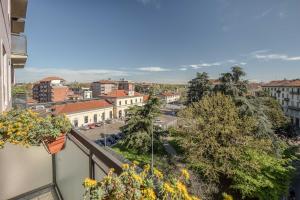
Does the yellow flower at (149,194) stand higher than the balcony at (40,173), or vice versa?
the yellow flower at (149,194)

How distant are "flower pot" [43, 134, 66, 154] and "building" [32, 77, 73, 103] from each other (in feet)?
204

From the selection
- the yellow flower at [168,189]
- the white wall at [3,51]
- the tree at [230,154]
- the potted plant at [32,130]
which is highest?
the white wall at [3,51]

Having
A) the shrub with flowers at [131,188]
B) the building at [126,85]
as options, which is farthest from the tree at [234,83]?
the building at [126,85]

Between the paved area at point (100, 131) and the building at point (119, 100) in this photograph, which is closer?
the paved area at point (100, 131)

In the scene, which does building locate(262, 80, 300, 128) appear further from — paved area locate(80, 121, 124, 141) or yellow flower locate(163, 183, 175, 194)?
yellow flower locate(163, 183, 175, 194)

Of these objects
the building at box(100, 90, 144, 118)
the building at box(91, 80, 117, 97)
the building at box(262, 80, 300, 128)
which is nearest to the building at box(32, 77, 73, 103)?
the building at box(91, 80, 117, 97)

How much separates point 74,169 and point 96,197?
5.55 feet

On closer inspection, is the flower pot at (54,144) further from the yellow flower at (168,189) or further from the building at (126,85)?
the building at (126,85)

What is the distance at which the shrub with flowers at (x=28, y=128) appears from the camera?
2512mm

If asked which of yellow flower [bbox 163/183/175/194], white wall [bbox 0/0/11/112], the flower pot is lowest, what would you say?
the flower pot

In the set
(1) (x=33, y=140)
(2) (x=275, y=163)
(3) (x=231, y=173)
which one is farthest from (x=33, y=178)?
(2) (x=275, y=163)

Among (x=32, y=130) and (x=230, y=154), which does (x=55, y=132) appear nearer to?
(x=32, y=130)

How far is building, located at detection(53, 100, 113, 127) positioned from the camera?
111ft

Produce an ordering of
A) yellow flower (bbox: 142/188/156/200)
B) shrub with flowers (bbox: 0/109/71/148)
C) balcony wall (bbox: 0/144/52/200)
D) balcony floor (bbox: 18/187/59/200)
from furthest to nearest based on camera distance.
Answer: balcony floor (bbox: 18/187/59/200)
balcony wall (bbox: 0/144/52/200)
shrub with flowers (bbox: 0/109/71/148)
yellow flower (bbox: 142/188/156/200)
